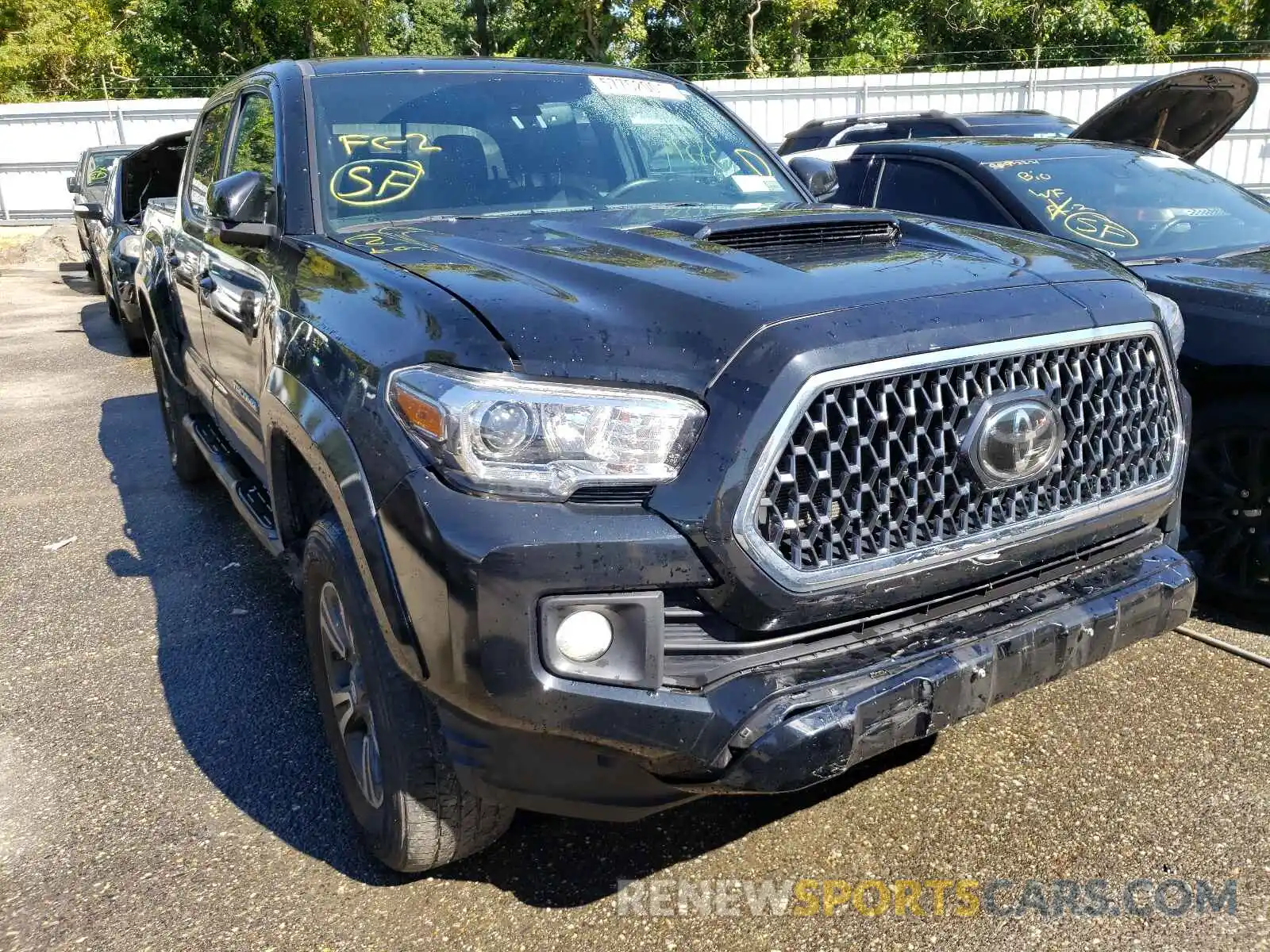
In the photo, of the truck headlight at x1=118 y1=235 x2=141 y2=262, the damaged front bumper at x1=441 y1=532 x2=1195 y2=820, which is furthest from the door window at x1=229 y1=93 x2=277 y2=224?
the truck headlight at x1=118 y1=235 x2=141 y2=262

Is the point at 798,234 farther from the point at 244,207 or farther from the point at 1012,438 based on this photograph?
the point at 244,207

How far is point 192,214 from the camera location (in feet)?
14.8

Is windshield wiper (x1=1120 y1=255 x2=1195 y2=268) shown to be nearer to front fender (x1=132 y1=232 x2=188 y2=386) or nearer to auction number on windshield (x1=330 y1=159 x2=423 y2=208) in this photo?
auction number on windshield (x1=330 y1=159 x2=423 y2=208)

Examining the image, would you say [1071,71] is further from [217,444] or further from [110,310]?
[217,444]

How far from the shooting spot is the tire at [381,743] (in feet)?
7.22

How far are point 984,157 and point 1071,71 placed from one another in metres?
14.3

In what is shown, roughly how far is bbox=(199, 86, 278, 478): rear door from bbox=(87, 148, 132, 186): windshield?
393 inches

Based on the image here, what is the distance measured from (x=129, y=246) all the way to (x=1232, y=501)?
326 inches

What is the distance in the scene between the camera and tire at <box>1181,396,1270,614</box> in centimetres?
345

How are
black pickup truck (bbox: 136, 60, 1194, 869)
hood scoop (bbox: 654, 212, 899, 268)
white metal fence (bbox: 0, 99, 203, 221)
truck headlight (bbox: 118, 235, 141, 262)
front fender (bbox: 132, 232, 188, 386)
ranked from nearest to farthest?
black pickup truck (bbox: 136, 60, 1194, 869) < hood scoop (bbox: 654, 212, 899, 268) < front fender (bbox: 132, 232, 188, 386) < truck headlight (bbox: 118, 235, 141, 262) < white metal fence (bbox: 0, 99, 203, 221)

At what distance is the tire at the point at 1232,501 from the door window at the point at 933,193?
4.59 ft

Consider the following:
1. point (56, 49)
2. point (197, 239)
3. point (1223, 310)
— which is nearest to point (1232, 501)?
point (1223, 310)

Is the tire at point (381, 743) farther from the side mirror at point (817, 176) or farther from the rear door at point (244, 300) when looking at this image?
the side mirror at point (817, 176)

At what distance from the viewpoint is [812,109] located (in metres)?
18.1
